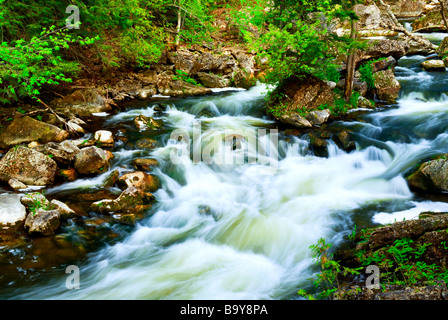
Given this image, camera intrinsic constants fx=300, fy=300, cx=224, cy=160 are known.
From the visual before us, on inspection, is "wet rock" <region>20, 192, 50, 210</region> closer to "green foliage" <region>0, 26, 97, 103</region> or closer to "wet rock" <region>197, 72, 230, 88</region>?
"green foliage" <region>0, 26, 97, 103</region>

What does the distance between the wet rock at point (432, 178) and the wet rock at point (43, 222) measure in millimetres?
7072

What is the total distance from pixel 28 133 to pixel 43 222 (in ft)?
13.6

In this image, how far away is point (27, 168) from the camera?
6676 millimetres

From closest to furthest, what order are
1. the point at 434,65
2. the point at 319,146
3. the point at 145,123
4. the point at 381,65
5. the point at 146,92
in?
the point at 319,146, the point at 145,123, the point at 381,65, the point at 146,92, the point at 434,65

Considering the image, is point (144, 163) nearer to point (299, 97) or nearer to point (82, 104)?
point (82, 104)

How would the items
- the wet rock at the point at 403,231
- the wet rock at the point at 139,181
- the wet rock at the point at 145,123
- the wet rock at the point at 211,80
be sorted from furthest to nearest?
the wet rock at the point at 211,80, the wet rock at the point at 145,123, the wet rock at the point at 139,181, the wet rock at the point at 403,231

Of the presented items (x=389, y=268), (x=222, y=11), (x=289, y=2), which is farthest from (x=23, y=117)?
(x=222, y=11)

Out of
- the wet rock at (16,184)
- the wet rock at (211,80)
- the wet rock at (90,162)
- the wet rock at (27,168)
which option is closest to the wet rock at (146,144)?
the wet rock at (90,162)

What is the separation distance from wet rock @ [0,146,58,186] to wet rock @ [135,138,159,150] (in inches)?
97.1

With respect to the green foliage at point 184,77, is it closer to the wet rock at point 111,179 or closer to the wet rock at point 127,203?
the wet rock at point 111,179

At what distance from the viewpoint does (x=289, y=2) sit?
872cm

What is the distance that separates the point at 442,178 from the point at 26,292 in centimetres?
742

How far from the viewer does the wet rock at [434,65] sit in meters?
13.0

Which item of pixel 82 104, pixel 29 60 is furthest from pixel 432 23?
pixel 29 60
